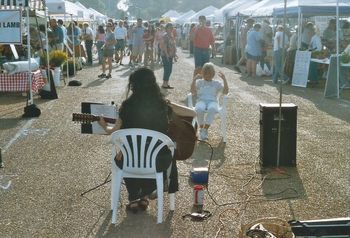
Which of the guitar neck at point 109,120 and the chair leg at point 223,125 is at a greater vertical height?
the guitar neck at point 109,120

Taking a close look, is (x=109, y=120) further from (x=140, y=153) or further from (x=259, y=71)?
(x=259, y=71)

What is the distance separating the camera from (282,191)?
6.21 m

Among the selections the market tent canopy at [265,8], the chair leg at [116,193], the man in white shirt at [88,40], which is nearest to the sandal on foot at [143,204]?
the chair leg at [116,193]

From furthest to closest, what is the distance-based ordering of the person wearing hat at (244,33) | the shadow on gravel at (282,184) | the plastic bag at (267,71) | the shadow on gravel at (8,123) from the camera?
the person wearing hat at (244,33), the plastic bag at (267,71), the shadow on gravel at (8,123), the shadow on gravel at (282,184)

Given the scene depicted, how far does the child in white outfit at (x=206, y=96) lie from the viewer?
8.58 metres

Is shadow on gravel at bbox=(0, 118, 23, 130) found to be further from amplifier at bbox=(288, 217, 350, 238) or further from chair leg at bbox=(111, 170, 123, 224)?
amplifier at bbox=(288, 217, 350, 238)

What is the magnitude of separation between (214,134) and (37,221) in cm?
441

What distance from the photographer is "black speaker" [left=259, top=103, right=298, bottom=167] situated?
7.00m

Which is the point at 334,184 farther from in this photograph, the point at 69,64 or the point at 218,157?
the point at 69,64

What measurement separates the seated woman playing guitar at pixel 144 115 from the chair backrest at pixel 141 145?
3.0 inches

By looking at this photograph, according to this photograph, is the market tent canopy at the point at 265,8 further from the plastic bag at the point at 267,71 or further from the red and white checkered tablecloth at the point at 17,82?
the red and white checkered tablecloth at the point at 17,82

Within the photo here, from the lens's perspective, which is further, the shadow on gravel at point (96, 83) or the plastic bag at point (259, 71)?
the plastic bag at point (259, 71)

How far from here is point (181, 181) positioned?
21.7 ft

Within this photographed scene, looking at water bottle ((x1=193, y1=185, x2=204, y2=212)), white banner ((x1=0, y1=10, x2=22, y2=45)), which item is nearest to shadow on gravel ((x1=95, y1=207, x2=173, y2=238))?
water bottle ((x1=193, y1=185, x2=204, y2=212))
